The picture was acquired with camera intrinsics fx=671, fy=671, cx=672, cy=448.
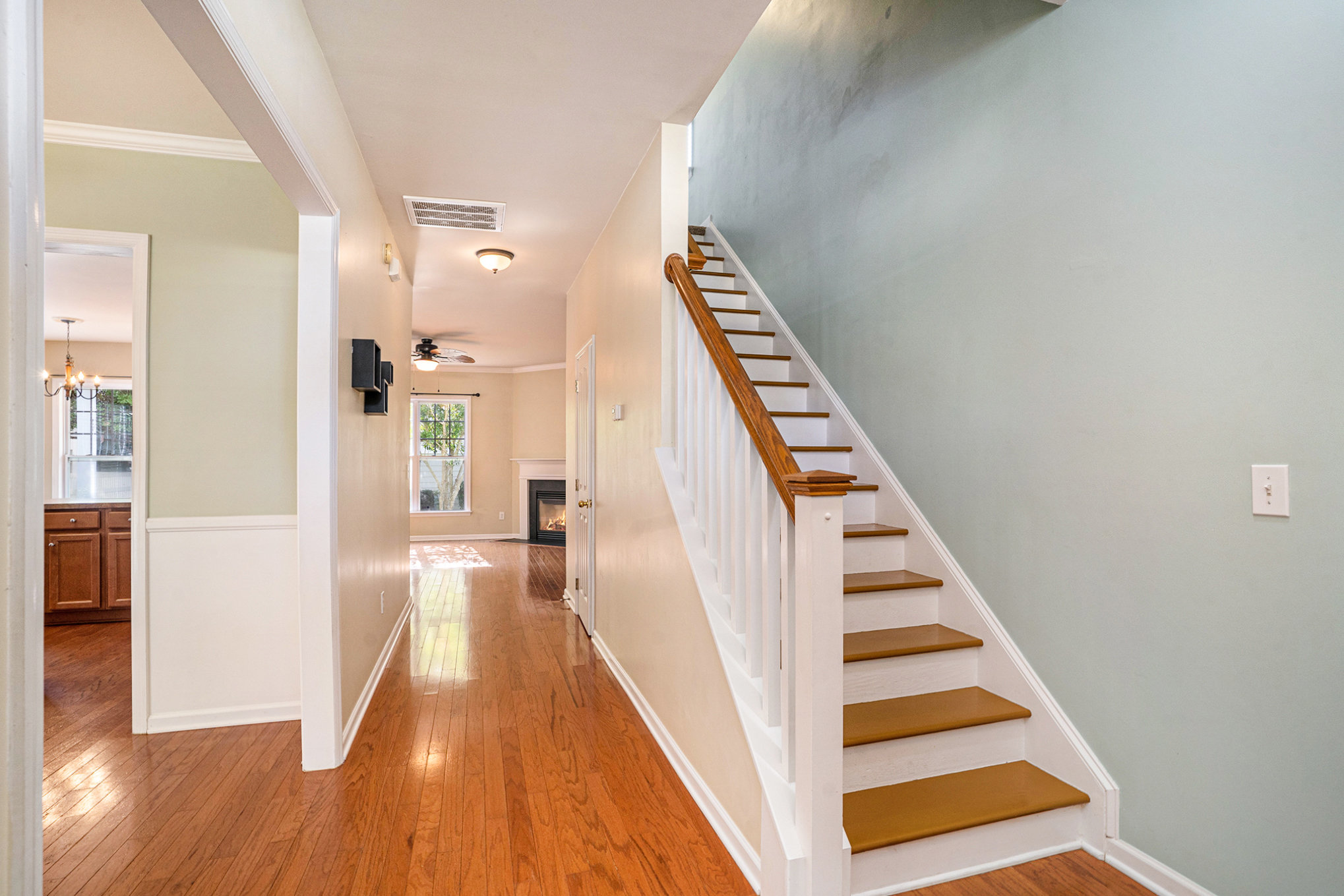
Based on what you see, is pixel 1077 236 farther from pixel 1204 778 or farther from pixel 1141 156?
pixel 1204 778

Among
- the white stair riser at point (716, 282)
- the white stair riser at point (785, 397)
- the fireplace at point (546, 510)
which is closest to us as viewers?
the white stair riser at point (785, 397)

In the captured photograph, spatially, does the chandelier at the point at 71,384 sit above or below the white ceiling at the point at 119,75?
below

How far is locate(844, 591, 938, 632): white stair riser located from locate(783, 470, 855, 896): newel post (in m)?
0.89

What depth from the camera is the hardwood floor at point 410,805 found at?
1.85m

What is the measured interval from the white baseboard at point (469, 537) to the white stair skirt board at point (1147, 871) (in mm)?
8680

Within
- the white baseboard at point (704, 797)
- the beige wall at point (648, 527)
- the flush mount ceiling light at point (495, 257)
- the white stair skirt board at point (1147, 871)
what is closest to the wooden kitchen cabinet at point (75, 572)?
the flush mount ceiling light at point (495, 257)

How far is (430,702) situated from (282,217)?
2323 mm

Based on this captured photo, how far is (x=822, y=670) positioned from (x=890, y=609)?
3.50 feet

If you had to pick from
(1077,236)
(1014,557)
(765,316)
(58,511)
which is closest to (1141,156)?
(1077,236)

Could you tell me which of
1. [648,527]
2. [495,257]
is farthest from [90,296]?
[648,527]

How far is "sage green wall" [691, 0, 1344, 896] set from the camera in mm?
1505

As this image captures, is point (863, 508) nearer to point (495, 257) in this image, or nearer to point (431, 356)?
point (495, 257)

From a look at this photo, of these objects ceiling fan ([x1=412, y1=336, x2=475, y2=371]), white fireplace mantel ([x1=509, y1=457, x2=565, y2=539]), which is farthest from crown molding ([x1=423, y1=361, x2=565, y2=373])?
ceiling fan ([x1=412, y1=336, x2=475, y2=371])

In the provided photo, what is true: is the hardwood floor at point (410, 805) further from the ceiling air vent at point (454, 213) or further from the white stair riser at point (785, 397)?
the ceiling air vent at point (454, 213)
